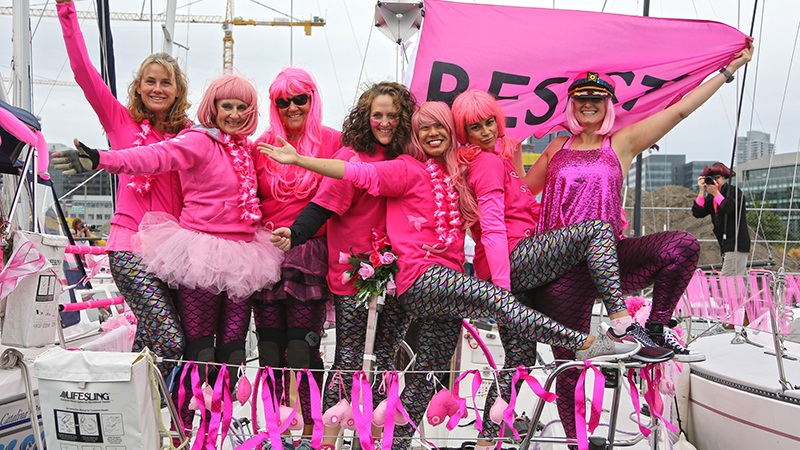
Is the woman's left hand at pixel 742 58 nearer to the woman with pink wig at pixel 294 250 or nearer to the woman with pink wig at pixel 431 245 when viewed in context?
the woman with pink wig at pixel 431 245

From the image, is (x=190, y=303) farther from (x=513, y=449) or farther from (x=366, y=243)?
(x=513, y=449)

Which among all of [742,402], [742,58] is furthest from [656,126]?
[742,402]

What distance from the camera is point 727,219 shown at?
216 inches

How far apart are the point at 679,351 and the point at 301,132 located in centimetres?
197

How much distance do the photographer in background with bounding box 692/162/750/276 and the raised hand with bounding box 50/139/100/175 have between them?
550cm

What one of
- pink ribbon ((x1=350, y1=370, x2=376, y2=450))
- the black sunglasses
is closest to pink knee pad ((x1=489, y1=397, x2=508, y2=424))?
pink ribbon ((x1=350, y1=370, x2=376, y2=450))

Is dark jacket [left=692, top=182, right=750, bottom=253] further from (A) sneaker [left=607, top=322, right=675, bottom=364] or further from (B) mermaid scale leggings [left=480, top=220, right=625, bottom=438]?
(A) sneaker [left=607, top=322, right=675, bottom=364]

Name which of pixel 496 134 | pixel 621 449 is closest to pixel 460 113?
pixel 496 134

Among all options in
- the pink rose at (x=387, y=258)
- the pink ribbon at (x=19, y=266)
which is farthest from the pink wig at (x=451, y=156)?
the pink ribbon at (x=19, y=266)

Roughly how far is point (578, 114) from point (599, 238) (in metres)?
0.73

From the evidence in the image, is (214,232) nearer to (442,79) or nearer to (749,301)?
(442,79)

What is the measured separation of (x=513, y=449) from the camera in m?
2.61

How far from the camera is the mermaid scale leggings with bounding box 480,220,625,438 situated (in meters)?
2.09

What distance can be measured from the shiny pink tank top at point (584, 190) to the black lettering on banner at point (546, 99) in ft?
1.77
